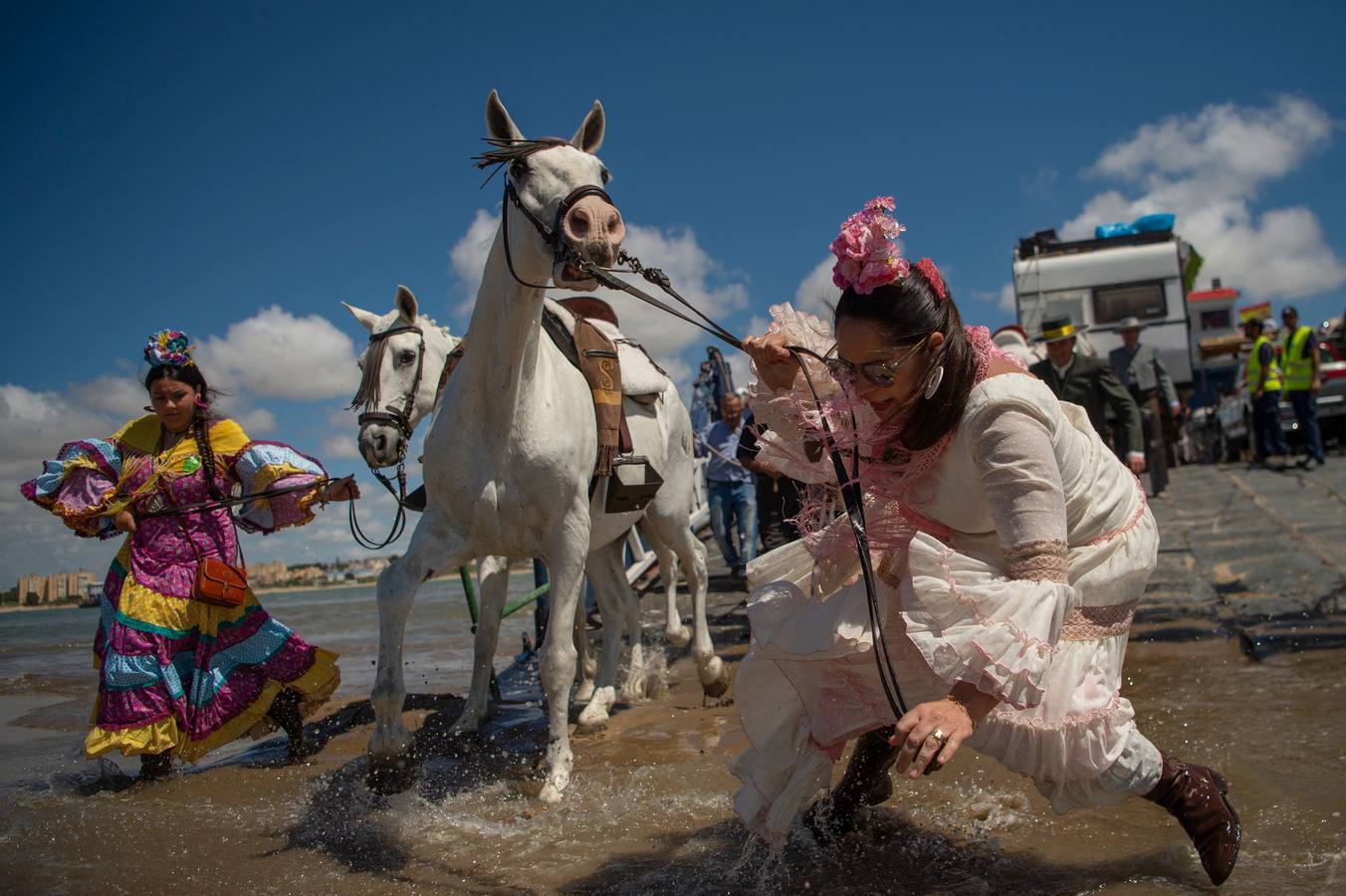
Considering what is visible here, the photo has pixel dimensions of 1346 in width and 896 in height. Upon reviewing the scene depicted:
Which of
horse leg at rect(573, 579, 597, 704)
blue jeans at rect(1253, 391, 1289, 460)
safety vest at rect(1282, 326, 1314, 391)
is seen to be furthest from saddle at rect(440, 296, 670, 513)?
blue jeans at rect(1253, 391, 1289, 460)

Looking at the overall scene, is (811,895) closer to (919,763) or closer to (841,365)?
(919,763)

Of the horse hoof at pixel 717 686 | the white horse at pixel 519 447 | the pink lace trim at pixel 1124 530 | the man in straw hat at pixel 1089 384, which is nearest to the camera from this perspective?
the pink lace trim at pixel 1124 530

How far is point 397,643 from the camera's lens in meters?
4.02

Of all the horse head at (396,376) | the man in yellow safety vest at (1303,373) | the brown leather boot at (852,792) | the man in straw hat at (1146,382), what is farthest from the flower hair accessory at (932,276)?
the man in yellow safety vest at (1303,373)

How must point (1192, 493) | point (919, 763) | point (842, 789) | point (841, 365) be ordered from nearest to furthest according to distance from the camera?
point (919, 763) < point (841, 365) < point (842, 789) < point (1192, 493)

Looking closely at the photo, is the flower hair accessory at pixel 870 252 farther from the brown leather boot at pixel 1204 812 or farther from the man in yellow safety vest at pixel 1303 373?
the man in yellow safety vest at pixel 1303 373

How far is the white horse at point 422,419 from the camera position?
16.0 ft

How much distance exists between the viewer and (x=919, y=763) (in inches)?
79.7

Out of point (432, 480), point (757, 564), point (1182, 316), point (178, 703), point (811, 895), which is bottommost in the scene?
point (811, 895)

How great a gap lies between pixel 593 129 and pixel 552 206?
786 millimetres

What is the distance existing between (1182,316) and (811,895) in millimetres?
16857

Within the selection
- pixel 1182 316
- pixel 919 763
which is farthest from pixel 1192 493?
pixel 919 763

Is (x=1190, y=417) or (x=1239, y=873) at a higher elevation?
(x=1190, y=417)

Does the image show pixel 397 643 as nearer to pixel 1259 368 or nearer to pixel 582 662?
pixel 582 662
